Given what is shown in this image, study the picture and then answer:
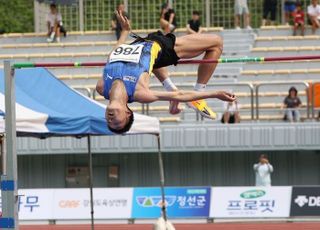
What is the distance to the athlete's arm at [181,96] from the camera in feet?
38.9

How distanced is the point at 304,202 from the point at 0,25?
30.5 metres

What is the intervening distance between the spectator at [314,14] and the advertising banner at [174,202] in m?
6.38

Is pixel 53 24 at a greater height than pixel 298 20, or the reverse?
pixel 298 20

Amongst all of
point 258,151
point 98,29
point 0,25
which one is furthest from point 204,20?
point 0,25

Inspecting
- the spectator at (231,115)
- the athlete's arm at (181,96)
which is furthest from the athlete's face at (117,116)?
the spectator at (231,115)

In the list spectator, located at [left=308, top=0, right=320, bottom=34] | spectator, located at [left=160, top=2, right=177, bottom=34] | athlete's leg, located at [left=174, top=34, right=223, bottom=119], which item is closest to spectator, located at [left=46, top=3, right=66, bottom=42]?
spectator, located at [left=160, top=2, right=177, bottom=34]

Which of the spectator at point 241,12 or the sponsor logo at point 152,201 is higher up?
the spectator at point 241,12

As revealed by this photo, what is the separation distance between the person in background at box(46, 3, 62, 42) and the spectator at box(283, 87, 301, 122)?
685cm

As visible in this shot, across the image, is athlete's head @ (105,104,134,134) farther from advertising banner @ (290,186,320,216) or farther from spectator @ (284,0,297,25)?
spectator @ (284,0,297,25)

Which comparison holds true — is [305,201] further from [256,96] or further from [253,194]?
[256,96]

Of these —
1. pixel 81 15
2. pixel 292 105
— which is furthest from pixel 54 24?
pixel 292 105

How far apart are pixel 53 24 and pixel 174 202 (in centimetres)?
799

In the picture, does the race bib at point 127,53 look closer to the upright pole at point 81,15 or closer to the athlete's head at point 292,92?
the athlete's head at point 292,92

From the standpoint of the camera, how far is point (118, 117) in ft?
39.1
